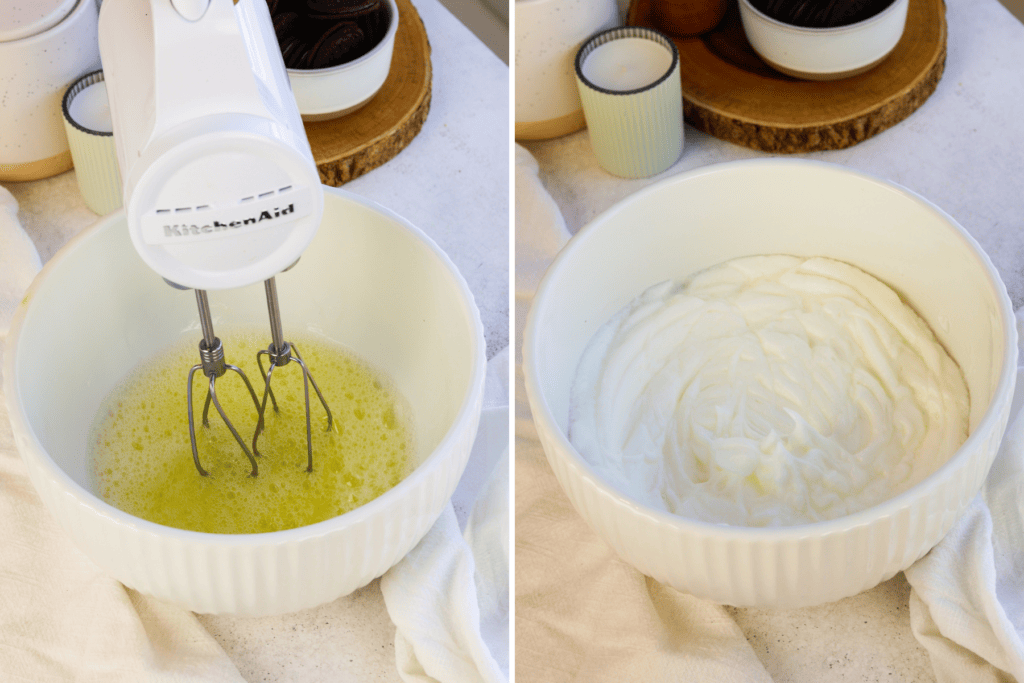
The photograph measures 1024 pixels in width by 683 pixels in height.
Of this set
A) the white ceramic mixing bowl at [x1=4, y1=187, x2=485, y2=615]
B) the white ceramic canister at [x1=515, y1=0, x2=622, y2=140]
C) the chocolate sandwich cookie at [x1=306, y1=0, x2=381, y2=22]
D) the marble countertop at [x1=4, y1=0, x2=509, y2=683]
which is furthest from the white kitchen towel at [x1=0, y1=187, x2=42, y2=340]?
the white ceramic canister at [x1=515, y1=0, x2=622, y2=140]

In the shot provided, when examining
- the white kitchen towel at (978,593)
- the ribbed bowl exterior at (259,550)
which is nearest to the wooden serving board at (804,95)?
the white kitchen towel at (978,593)

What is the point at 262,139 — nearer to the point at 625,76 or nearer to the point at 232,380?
the point at 232,380

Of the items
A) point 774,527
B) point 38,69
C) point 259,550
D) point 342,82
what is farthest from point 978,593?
point 38,69

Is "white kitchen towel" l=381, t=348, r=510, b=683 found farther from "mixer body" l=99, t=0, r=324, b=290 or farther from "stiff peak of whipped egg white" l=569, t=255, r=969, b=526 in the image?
"mixer body" l=99, t=0, r=324, b=290

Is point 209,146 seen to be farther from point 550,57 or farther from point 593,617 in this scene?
point 550,57

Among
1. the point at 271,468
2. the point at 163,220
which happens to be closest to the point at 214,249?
the point at 163,220

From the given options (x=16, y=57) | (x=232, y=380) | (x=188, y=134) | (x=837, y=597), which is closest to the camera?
(x=188, y=134)

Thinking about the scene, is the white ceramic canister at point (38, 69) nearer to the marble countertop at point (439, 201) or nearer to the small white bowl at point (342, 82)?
the marble countertop at point (439, 201)

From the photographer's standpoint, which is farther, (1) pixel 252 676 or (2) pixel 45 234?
(2) pixel 45 234
